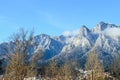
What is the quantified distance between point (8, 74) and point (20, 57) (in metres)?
5.48

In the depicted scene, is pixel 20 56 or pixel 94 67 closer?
pixel 20 56

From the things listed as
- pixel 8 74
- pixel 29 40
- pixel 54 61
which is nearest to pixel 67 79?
pixel 54 61

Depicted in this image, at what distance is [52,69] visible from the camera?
70562mm

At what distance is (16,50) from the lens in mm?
38438

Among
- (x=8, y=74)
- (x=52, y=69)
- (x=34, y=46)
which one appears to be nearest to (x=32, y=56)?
(x=34, y=46)

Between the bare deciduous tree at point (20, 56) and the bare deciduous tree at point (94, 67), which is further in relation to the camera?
the bare deciduous tree at point (94, 67)

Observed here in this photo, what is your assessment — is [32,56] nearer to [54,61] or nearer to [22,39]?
[22,39]

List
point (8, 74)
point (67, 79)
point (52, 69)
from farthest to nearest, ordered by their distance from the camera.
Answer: point (67, 79)
point (52, 69)
point (8, 74)

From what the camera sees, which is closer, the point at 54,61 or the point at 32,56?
the point at 32,56

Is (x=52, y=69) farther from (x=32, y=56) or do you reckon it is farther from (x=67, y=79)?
(x=32, y=56)

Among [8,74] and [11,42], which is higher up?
[11,42]

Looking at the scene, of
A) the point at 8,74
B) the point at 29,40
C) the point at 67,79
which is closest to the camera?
the point at 29,40

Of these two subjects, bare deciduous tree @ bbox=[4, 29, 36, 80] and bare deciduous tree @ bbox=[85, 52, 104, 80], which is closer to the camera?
bare deciduous tree @ bbox=[4, 29, 36, 80]

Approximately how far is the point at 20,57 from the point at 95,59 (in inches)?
1431
